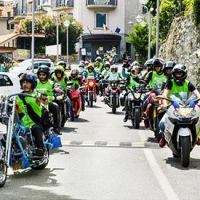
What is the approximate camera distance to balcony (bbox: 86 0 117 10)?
259 ft

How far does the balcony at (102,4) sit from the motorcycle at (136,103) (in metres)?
62.1

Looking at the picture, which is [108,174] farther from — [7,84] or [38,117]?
[7,84]

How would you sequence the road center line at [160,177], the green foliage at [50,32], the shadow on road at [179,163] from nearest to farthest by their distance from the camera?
the road center line at [160,177]
the shadow on road at [179,163]
the green foliage at [50,32]

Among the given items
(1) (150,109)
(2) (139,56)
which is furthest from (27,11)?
(1) (150,109)

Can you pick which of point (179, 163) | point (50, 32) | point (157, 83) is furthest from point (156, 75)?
point (50, 32)

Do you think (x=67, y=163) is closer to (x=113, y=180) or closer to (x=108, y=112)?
(x=113, y=180)

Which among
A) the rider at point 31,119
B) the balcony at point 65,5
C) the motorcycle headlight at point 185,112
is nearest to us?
the rider at point 31,119

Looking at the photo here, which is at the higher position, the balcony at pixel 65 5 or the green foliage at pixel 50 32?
the balcony at pixel 65 5

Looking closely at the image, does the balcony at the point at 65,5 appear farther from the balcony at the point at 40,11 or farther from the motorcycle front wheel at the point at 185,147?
the motorcycle front wheel at the point at 185,147

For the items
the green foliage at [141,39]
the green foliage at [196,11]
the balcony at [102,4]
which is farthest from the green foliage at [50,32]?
the green foliage at [196,11]

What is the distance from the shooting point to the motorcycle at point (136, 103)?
17031mm

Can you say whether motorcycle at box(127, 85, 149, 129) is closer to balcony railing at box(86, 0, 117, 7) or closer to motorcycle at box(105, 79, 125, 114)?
motorcycle at box(105, 79, 125, 114)

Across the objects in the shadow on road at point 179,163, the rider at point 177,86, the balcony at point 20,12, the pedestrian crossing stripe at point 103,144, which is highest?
the balcony at point 20,12

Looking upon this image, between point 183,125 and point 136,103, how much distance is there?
22.5 ft
